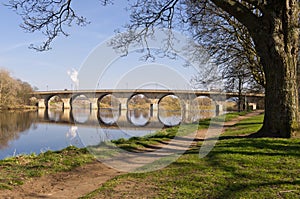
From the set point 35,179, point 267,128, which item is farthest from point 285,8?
point 35,179

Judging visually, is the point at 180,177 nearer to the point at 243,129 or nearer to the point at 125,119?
the point at 243,129

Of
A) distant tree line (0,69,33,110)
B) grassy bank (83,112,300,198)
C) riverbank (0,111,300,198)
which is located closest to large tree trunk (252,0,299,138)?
riverbank (0,111,300,198)

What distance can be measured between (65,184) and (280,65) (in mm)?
7309

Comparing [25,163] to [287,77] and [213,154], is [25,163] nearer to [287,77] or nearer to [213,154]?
[213,154]

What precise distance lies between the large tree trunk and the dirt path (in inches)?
221

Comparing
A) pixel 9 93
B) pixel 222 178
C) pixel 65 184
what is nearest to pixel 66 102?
pixel 9 93

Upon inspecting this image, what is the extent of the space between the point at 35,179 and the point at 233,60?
1581 centimetres

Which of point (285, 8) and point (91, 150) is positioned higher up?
point (285, 8)

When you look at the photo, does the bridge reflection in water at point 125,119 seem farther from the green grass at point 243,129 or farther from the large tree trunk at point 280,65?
the large tree trunk at point 280,65

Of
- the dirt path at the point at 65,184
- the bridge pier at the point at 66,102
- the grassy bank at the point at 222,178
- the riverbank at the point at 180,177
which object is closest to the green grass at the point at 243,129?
the riverbank at the point at 180,177

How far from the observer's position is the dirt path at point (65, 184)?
4941 mm

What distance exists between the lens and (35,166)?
6.87m

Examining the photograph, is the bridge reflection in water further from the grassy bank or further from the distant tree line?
the grassy bank

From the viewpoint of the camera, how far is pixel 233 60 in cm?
1883
